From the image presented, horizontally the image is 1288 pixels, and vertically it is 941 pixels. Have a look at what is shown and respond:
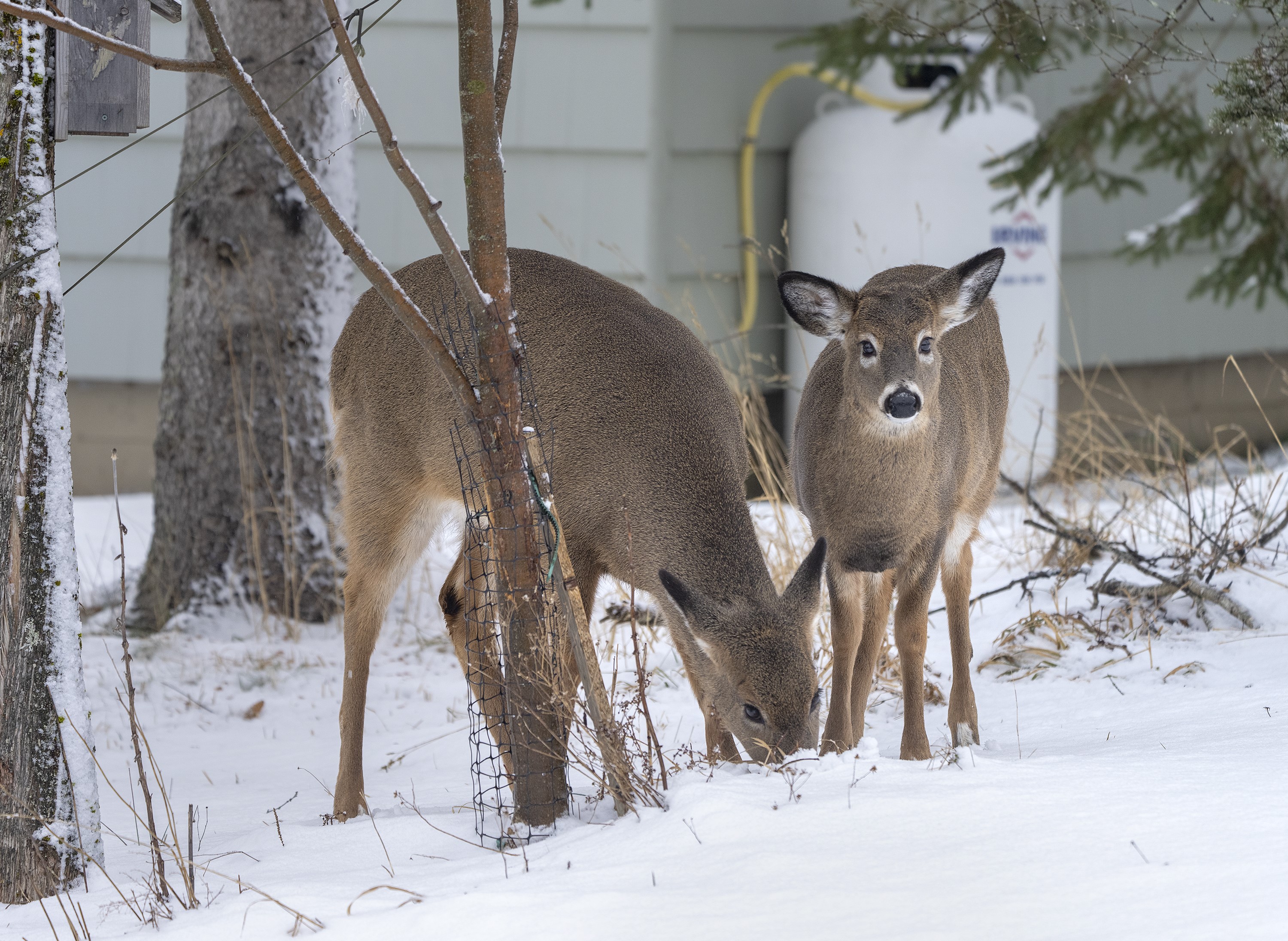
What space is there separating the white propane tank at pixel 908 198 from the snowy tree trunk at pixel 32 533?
6198 millimetres

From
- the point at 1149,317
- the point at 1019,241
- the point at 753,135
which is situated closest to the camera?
the point at 753,135

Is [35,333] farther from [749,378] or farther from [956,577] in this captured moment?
[749,378]

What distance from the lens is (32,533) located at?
3.27m

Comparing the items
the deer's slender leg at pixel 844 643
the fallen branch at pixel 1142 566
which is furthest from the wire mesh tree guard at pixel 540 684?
the fallen branch at pixel 1142 566

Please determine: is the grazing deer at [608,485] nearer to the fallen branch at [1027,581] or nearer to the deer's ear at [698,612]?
the deer's ear at [698,612]

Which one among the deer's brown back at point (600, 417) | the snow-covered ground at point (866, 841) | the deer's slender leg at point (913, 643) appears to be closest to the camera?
the snow-covered ground at point (866, 841)

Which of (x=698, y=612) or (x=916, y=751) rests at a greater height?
(x=698, y=612)

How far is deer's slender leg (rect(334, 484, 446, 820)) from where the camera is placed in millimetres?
4516

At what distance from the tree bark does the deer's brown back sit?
0.46 m

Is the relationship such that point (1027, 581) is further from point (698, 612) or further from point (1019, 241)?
point (1019, 241)

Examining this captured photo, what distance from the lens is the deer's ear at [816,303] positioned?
3998 mm

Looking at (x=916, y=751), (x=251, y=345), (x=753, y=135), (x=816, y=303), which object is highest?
(x=753, y=135)

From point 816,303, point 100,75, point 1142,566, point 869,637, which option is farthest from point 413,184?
point 1142,566

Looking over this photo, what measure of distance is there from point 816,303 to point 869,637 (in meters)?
1.06
